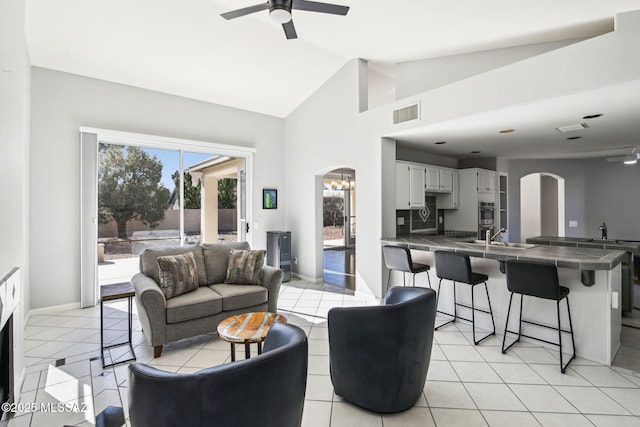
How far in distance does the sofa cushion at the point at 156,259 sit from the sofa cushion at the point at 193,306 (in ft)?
1.05

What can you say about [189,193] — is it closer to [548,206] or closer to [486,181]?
[486,181]

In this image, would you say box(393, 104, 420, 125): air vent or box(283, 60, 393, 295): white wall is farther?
box(283, 60, 393, 295): white wall

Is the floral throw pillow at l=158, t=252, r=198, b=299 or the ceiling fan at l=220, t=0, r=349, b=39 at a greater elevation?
the ceiling fan at l=220, t=0, r=349, b=39

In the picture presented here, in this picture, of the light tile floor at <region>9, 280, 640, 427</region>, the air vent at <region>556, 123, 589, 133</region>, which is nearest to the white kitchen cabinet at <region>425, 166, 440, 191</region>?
the air vent at <region>556, 123, 589, 133</region>

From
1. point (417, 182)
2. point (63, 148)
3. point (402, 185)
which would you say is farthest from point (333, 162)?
point (63, 148)

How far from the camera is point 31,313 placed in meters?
4.10

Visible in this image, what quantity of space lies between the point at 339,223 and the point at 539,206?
579 centimetres

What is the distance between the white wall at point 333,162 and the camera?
4.63 m

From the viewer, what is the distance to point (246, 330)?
2.36m

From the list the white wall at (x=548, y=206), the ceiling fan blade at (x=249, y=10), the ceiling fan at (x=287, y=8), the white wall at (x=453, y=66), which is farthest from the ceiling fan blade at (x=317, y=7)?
the white wall at (x=548, y=206)

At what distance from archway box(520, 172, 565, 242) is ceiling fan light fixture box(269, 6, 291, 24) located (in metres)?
8.27

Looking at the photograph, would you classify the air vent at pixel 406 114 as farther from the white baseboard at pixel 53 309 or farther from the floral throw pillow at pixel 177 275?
the white baseboard at pixel 53 309

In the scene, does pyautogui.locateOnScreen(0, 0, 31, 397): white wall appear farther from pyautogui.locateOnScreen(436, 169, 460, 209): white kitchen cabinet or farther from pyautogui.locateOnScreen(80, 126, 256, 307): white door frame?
pyautogui.locateOnScreen(436, 169, 460, 209): white kitchen cabinet

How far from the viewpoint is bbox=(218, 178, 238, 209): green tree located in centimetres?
601
